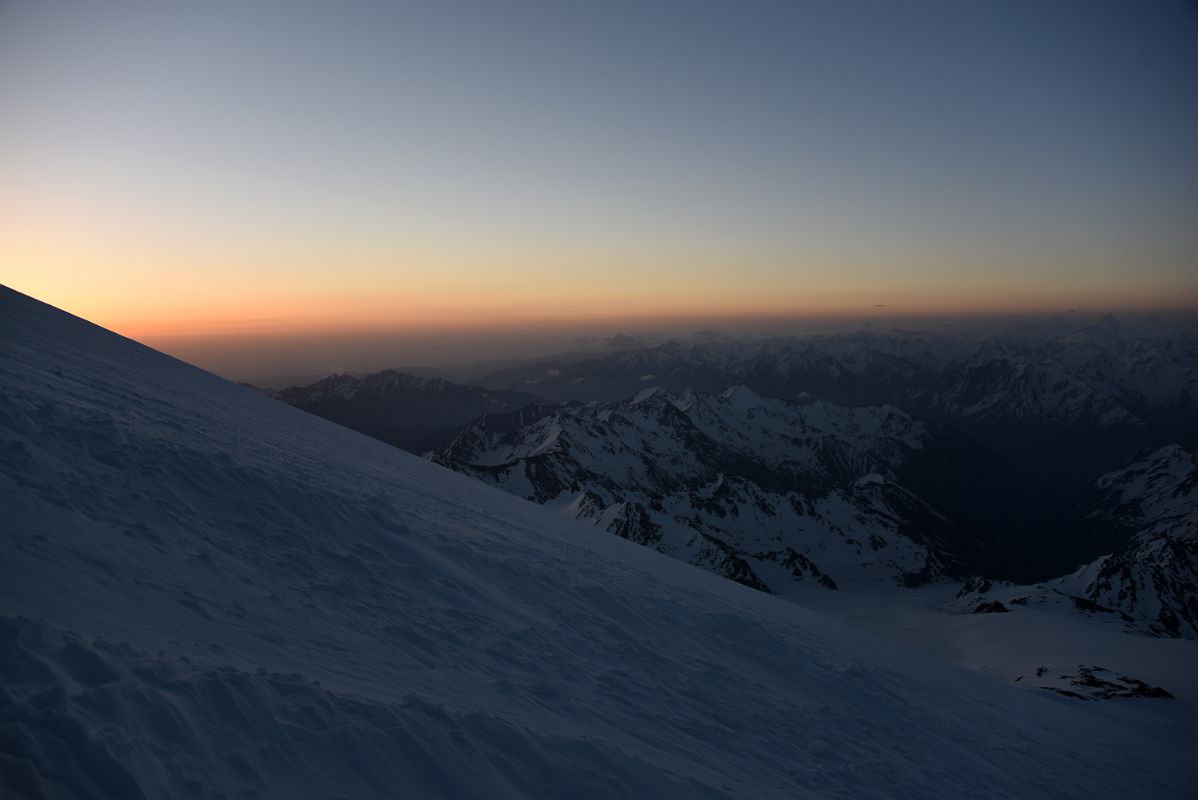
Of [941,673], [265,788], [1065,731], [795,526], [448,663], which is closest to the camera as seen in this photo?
[265,788]

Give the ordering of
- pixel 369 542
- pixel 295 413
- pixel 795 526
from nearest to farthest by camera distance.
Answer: pixel 369 542 → pixel 295 413 → pixel 795 526

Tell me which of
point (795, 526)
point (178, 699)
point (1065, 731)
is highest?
point (178, 699)

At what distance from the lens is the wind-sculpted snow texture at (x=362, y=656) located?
15.4ft

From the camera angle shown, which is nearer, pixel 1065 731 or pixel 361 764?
pixel 361 764

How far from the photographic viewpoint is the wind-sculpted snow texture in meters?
4.70

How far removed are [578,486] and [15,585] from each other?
16553 centimetres

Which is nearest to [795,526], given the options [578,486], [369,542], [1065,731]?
[578,486]

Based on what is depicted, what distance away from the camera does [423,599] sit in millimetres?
9586

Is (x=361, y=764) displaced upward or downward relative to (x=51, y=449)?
downward

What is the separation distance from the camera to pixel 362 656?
7117 mm

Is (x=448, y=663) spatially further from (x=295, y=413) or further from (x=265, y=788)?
(x=295, y=413)

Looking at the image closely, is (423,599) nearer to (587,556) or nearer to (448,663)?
(448,663)

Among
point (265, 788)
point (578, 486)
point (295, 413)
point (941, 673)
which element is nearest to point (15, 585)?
point (265, 788)

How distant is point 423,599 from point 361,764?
15.0 feet
